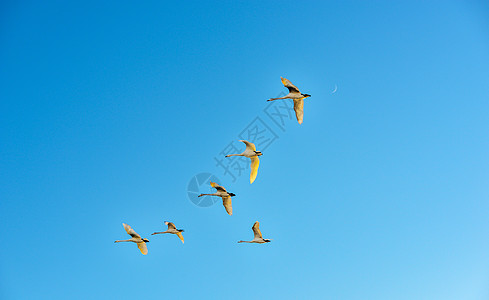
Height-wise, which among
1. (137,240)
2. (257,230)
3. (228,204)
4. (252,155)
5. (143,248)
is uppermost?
(252,155)

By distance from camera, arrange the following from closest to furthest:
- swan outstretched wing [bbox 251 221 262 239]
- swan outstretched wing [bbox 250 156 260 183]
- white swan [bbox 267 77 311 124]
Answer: white swan [bbox 267 77 311 124] < swan outstretched wing [bbox 250 156 260 183] < swan outstretched wing [bbox 251 221 262 239]

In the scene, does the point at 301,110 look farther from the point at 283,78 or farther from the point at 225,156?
the point at 225,156

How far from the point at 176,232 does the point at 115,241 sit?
6.42 meters

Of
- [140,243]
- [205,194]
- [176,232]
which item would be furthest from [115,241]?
[205,194]

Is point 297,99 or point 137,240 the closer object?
point 297,99

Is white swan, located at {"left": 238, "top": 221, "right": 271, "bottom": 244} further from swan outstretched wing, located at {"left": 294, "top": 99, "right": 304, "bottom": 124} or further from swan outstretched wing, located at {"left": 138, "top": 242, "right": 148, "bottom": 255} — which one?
swan outstretched wing, located at {"left": 138, "top": 242, "right": 148, "bottom": 255}

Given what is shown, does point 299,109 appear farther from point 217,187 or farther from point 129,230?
point 129,230

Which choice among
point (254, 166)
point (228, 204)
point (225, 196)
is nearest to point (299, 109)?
point (254, 166)

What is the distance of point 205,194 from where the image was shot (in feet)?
134

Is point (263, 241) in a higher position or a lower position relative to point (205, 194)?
lower

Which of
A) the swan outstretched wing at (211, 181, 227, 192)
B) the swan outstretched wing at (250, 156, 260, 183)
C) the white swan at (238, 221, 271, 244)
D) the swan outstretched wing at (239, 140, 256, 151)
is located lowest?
the white swan at (238, 221, 271, 244)

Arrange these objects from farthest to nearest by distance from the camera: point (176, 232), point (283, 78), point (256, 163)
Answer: point (176, 232)
point (256, 163)
point (283, 78)

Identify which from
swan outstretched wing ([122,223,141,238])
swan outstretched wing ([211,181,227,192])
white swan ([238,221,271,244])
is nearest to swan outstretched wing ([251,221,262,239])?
white swan ([238,221,271,244])

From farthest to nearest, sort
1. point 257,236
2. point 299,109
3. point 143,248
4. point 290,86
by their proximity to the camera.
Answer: point 143,248
point 257,236
point 299,109
point 290,86
